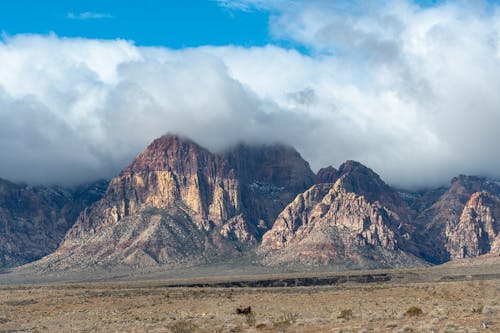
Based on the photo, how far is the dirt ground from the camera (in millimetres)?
64938

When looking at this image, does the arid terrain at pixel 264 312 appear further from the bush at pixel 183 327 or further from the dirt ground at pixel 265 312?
the bush at pixel 183 327

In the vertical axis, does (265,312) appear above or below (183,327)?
below

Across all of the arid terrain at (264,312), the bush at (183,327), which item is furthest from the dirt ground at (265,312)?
the bush at (183,327)

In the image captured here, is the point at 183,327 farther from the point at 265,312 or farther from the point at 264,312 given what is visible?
the point at 265,312

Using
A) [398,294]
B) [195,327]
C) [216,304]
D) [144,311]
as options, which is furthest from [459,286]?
[195,327]

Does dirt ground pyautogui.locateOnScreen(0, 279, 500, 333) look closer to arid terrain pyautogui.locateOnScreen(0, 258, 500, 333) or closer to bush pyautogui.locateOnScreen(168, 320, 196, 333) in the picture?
arid terrain pyautogui.locateOnScreen(0, 258, 500, 333)

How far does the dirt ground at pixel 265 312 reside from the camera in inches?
2557

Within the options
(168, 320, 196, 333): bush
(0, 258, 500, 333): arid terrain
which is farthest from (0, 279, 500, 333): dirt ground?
(168, 320, 196, 333): bush

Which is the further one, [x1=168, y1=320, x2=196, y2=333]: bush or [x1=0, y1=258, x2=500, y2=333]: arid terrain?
[x1=168, y1=320, x2=196, y2=333]: bush

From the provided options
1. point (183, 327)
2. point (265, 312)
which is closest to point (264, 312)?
point (265, 312)

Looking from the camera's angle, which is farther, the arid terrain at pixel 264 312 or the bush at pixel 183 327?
the bush at pixel 183 327

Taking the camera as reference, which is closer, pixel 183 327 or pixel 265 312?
pixel 183 327

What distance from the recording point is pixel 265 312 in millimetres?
96562

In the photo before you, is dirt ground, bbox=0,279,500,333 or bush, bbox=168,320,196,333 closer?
dirt ground, bbox=0,279,500,333
